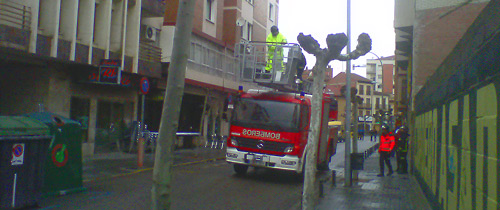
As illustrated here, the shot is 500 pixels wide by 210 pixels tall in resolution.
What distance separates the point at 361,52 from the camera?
7188 mm

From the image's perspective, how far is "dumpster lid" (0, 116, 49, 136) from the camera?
7.81m

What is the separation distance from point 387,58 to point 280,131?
348ft

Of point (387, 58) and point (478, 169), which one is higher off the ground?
point (387, 58)

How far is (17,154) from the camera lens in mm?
8039

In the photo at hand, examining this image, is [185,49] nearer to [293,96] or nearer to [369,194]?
[369,194]

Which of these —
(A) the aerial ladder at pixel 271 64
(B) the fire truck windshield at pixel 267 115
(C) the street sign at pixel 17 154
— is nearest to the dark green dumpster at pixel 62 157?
(C) the street sign at pixel 17 154

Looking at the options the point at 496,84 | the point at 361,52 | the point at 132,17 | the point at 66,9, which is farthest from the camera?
the point at 132,17

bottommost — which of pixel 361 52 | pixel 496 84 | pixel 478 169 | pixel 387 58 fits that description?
pixel 478 169

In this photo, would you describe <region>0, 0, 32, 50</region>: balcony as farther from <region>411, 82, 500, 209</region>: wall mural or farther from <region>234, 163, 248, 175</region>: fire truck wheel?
<region>411, 82, 500, 209</region>: wall mural

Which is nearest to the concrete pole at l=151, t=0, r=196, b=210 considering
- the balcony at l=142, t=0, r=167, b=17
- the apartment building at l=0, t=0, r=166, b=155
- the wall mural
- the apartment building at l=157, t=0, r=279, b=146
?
the wall mural

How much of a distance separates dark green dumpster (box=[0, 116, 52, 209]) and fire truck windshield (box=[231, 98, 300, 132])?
19.9 feet

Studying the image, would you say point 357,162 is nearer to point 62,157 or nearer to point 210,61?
point 62,157

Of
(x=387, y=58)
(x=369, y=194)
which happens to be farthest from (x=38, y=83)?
(x=387, y=58)

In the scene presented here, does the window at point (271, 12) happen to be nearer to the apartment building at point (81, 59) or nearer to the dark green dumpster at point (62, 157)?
the apartment building at point (81, 59)
